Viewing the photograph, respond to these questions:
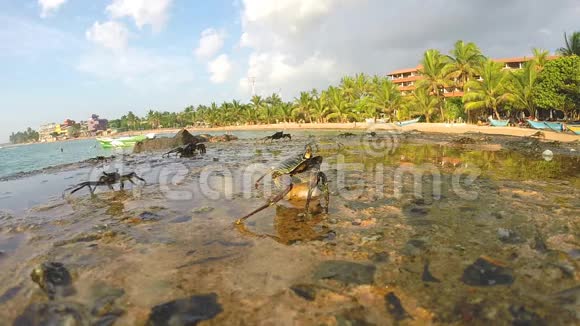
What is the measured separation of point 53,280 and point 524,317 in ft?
18.7

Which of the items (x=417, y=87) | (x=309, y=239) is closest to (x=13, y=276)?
(x=309, y=239)

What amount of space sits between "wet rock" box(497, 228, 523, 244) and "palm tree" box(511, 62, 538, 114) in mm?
38552

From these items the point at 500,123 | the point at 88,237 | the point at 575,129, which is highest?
the point at 500,123

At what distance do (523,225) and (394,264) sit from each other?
3006 mm

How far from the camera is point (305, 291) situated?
387cm

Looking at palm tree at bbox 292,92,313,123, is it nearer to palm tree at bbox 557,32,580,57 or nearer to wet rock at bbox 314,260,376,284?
palm tree at bbox 557,32,580,57

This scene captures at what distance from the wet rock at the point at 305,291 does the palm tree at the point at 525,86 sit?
41.9 metres

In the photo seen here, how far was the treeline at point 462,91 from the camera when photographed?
31.9 meters

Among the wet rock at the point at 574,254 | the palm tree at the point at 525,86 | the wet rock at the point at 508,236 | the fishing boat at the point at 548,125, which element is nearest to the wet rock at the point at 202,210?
the wet rock at the point at 508,236

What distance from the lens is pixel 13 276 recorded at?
4762 mm

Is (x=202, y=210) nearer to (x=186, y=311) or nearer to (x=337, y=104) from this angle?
(x=186, y=311)

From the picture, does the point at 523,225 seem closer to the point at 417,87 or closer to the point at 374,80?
the point at 417,87

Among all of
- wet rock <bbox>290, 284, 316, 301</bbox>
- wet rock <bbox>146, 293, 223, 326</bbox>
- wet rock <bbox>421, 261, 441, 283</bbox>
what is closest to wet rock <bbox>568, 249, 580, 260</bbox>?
wet rock <bbox>421, 261, 441, 283</bbox>
